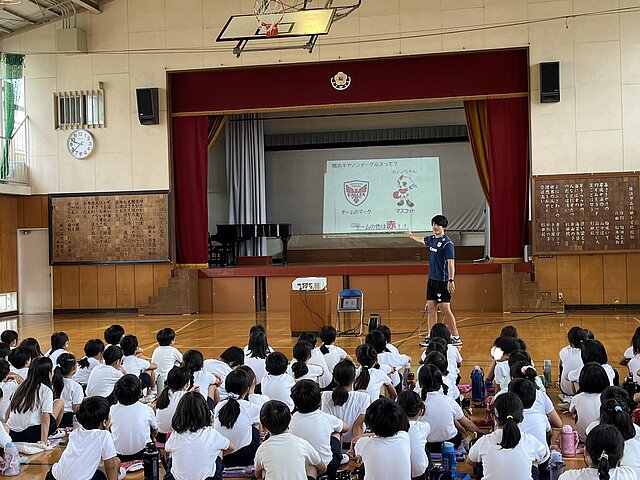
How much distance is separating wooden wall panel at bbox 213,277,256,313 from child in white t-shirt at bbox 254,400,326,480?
407 inches

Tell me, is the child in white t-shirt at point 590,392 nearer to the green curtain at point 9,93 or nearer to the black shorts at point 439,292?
the black shorts at point 439,292

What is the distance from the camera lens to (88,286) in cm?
1441

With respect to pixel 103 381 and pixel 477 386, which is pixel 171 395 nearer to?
pixel 103 381

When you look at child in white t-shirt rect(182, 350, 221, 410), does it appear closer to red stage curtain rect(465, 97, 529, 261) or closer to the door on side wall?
red stage curtain rect(465, 97, 529, 261)

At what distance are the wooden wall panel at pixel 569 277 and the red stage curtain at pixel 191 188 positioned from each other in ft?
20.6

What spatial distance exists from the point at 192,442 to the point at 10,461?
1.48m

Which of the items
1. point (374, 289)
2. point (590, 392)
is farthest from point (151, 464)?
point (374, 289)

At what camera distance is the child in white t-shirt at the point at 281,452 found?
11.7 feet

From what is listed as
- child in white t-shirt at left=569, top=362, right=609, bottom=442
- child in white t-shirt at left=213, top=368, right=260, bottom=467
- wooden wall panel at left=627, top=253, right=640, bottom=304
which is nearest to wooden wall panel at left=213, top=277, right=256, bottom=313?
wooden wall panel at left=627, top=253, right=640, bottom=304

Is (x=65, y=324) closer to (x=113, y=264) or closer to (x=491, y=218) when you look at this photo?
(x=113, y=264)

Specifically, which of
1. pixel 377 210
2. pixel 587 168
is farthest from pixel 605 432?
pixel 377 210

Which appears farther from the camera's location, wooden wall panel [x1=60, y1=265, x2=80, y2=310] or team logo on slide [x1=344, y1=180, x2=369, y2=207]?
team logo on slide [x1=344, y1=180, x2=369, y2=207]

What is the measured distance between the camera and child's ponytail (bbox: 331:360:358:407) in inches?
179

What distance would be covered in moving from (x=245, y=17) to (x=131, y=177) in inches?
276
